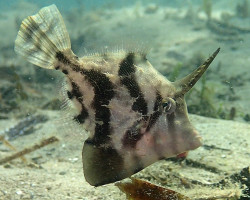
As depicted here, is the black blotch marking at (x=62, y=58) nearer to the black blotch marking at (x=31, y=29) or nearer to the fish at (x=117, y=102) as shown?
the fish at (x=117, y=102)

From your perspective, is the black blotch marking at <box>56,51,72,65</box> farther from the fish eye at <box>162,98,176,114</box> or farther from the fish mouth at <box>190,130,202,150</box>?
the fish mouth at <box>190,130,202,150</box>

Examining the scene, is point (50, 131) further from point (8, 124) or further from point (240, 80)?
point (240, 80)

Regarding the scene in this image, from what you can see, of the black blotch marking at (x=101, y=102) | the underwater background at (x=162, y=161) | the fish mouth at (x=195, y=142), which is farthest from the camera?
the underwater background at (x=162, y=161)

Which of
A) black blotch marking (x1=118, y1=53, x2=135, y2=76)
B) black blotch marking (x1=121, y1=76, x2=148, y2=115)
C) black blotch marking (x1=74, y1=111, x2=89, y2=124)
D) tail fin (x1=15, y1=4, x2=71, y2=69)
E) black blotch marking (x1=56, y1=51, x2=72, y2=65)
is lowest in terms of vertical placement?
black blotch marking (x1=74, y1=111, x2=89, y2=124)

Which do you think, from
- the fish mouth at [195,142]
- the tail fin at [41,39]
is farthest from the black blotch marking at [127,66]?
the fish mouth at [195,142]

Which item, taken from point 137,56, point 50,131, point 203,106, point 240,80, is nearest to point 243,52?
point 240,80

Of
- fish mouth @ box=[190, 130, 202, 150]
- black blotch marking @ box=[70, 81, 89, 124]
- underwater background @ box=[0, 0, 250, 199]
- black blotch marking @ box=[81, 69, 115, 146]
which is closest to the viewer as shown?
fish mouth @ box=[190, 130, 202, 150]

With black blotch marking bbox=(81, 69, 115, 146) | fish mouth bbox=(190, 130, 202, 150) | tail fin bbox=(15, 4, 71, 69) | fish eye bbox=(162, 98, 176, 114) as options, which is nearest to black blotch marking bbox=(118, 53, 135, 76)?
black blotch marking bbox=(81, 69, 115, 146)

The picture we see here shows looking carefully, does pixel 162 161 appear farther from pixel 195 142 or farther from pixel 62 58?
pixel 62 58

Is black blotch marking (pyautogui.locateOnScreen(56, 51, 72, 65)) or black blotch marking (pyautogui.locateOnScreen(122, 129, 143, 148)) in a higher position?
black blotch marking (pyautogui.locateOnScreen(56, 51, 72, 65))
